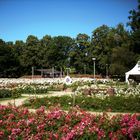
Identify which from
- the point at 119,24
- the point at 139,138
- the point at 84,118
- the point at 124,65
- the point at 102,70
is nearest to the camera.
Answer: the point at 139,138

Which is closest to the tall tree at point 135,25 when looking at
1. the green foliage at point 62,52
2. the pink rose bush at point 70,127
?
the green foliage at point 62,52

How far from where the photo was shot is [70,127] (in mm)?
8945

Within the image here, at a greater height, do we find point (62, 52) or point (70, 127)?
point (62, 52)

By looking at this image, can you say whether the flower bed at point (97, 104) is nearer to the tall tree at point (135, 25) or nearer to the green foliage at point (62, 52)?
the tall tree at point (135, 25)

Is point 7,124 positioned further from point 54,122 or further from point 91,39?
point 91,39

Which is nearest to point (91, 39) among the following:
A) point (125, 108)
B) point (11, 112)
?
point (125, 108)

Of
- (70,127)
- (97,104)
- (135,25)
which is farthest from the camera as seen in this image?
(135,25)

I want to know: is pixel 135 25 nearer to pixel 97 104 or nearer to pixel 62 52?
pixel 97 104

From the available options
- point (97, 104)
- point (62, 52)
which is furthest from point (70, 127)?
point (62, 52)

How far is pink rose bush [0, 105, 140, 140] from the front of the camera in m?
8.19

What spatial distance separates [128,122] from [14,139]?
304cm

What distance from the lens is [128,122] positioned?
8.74m

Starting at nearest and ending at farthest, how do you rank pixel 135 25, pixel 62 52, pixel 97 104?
pixel 97 104
pixel 135 25
pixel 62 52

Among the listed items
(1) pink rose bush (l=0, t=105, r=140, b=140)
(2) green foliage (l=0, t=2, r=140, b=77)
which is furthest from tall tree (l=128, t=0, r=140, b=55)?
(1) pink rose bush (l=0, t=105, r=140, b=140)
